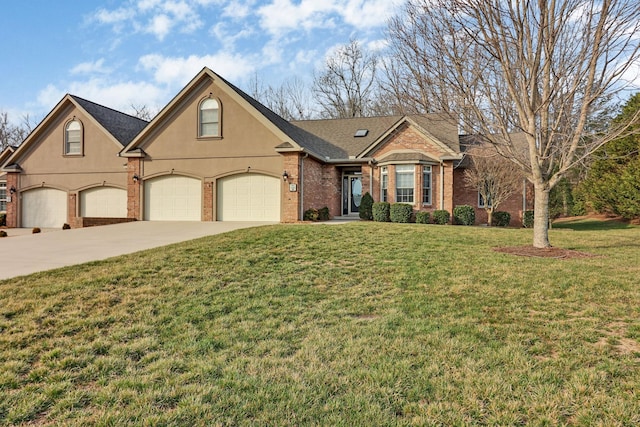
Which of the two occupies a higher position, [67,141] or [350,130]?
[350,130]

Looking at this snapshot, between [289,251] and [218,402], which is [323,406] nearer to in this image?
[218,402]

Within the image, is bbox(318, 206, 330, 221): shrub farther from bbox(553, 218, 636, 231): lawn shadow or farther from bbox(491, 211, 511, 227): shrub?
bbox(553, 218, 636, 231): lawn shadow

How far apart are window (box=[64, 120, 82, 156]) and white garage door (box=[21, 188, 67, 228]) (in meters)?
2.31

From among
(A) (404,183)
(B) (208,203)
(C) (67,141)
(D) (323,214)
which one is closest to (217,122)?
(B) (208,203)

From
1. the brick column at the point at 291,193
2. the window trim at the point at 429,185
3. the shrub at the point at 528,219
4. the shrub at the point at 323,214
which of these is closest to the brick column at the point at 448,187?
the window trim at the point at 429,185

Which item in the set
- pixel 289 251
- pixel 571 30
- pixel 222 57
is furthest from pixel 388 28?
pixel 222 57

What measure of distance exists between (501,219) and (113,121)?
21.7 m

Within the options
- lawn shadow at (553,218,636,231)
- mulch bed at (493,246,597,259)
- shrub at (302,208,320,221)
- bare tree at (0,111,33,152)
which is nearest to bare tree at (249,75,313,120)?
shrub at (302,208,320,221)

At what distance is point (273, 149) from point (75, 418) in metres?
14.0

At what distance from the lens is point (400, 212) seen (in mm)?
16516

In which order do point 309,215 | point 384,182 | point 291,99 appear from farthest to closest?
point 291,99 → point 384,182 → point 309,215

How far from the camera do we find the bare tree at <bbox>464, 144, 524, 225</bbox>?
54.7 ft

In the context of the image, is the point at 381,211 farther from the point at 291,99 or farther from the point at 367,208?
the point at 291,99

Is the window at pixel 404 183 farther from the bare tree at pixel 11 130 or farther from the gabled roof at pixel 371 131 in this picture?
the bare tree at pixel 11 130
